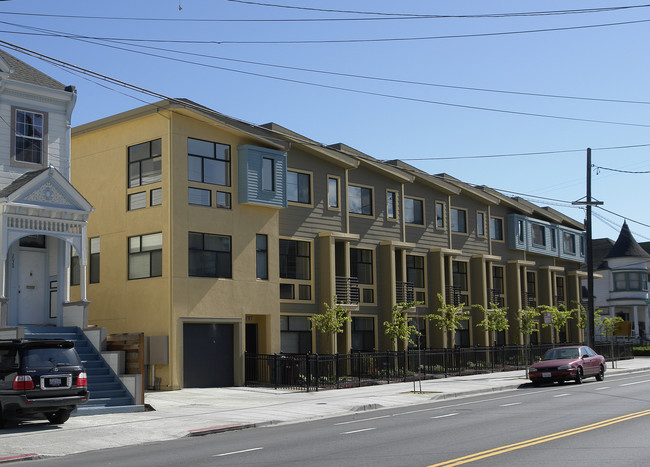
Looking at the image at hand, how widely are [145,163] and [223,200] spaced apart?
316 centimetres

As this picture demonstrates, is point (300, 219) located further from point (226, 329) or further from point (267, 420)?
point (267, 420)

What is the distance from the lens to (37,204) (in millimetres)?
23859

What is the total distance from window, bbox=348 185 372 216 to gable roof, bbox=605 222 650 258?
40.5 metres

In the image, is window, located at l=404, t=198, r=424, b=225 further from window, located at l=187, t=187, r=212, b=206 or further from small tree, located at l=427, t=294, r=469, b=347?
window, located at l=187, t=187, r=212, b=206

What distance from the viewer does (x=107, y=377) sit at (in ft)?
73.8

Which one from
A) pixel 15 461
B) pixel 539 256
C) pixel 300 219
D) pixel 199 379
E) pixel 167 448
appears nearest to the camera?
pixel 15 461

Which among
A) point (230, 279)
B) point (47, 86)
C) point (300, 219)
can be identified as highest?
point (47, 86)

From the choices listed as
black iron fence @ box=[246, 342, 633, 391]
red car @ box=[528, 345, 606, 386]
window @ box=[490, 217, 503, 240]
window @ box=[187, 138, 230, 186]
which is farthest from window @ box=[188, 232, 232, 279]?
window @ box=[490, 217, 503, 240]

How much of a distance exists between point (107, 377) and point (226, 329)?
7722 mm

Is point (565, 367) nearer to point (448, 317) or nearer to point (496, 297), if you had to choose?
point (448, 317)

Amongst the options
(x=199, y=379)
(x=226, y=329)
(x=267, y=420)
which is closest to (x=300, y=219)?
(x=226, y=329)

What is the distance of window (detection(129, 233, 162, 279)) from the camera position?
28672 mm

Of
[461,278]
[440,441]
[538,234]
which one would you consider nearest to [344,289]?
[461,278]

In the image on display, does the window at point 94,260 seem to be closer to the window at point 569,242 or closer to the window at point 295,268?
the window at point 295,268
